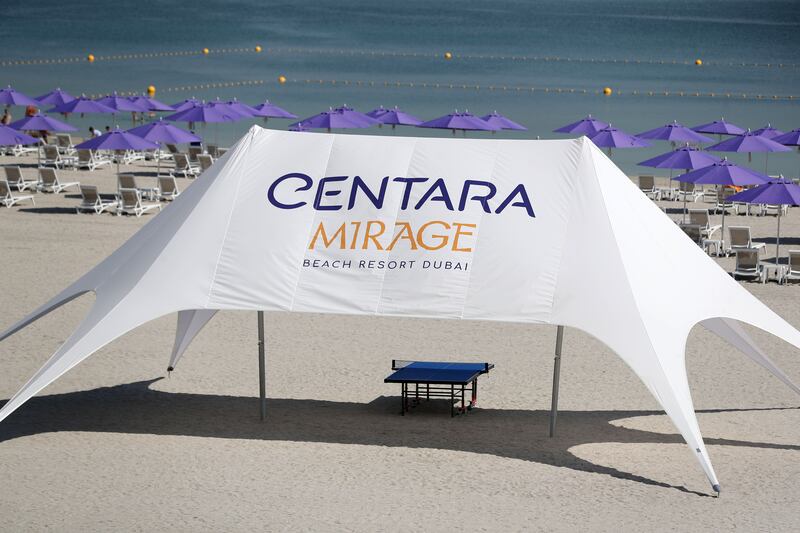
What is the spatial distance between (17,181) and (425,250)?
58.4 ft

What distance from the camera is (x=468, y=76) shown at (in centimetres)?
6656

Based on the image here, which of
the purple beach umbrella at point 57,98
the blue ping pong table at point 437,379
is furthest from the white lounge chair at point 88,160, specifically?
the blue ping pong table at point 437,379

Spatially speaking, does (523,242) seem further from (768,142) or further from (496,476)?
(768,142)

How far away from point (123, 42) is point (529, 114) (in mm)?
46800

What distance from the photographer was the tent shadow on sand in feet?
36.3

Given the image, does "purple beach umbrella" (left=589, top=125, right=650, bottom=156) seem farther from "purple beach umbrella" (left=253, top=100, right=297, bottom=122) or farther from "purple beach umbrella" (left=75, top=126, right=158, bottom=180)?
"purple beach umbrella" (left=75, top=126, right=158, bottom=180)

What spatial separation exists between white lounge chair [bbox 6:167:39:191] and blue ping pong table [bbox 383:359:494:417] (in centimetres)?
1605

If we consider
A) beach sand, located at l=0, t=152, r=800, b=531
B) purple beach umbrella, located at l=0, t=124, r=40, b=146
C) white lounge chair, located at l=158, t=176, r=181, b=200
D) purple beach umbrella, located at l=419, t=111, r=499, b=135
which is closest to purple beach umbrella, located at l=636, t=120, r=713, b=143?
purple beach umbrella, located at l=419, t=111, r=499, b=135

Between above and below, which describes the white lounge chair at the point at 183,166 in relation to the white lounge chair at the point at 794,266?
above

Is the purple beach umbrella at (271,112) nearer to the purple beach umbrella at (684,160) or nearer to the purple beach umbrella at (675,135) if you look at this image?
the purple beach umbrella at (675,135)

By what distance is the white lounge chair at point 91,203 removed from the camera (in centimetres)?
2411

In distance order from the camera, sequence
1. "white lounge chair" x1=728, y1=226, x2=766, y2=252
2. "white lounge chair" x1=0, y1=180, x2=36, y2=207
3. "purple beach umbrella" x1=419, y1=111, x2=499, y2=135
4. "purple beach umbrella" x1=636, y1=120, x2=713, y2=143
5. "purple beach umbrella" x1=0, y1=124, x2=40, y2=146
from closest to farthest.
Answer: "white lounge chair" x1=728, y1=226, x2=766, y2=252, "purple beach umbrella" x1=0, y1=124, x2=40, y2=146, "white lounge chair" x1=0, y1=180, x2=36, y2=207, "purple beach umbrella" x1=636, y1=120, x2=713, y2=143, "purple beach umbrella" x1=419, y1=111, x2=499, y2=135

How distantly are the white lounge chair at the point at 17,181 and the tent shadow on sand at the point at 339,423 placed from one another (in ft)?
48.2

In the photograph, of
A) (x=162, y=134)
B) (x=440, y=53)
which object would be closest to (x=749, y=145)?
(x=162, y=134)
